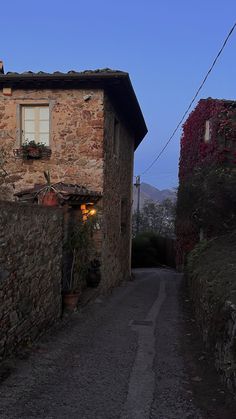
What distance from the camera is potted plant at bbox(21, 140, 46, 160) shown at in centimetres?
1131

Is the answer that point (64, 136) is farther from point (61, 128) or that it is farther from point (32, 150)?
point (32, 150)

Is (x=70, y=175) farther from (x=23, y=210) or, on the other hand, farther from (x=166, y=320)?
(x=23, y=210)

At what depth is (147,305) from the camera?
10.8m

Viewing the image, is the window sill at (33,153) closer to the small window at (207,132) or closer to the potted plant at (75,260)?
the potted plant at (75,260)

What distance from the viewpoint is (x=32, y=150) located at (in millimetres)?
11320

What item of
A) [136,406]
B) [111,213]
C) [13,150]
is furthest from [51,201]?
[136,406]

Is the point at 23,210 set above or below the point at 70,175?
below

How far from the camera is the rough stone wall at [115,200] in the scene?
11703 mm

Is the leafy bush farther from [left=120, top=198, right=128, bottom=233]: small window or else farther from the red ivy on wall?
[left=120, top=198, right=128, bottom=233]: small window

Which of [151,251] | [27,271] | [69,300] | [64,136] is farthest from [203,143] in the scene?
[151,251]

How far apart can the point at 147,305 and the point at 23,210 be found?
5.78 metres

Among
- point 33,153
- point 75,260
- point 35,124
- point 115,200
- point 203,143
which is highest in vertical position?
point 203,143

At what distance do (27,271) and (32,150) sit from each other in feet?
19.1

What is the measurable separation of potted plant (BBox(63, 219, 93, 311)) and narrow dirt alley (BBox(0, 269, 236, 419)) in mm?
344
